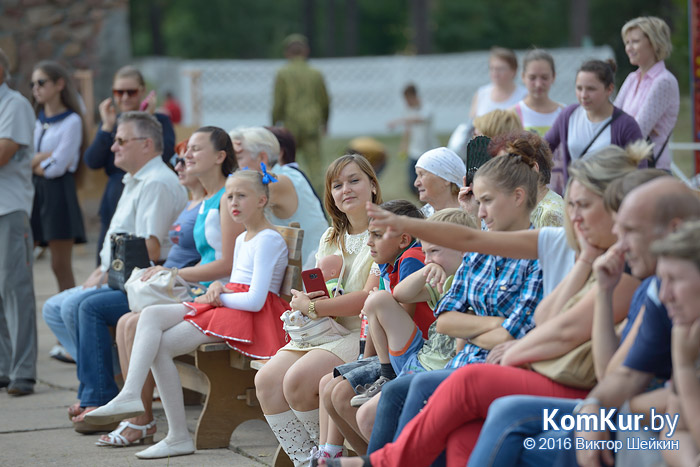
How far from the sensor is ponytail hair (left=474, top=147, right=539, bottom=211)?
3428mm

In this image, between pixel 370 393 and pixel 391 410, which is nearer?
pixel 391 410

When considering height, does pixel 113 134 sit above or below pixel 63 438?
above

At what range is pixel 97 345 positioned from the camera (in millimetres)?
5145

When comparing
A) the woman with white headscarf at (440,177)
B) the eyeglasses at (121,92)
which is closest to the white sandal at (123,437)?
the woman with white headscarf at (440,177)

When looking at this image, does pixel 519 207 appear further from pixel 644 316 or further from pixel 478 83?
pixel 478 83

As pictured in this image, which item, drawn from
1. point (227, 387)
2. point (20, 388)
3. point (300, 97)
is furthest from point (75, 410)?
point (300, 97)

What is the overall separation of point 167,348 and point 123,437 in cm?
56

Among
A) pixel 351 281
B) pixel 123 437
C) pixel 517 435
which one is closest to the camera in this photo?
pixel 517 435

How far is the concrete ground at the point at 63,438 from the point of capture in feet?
14.8

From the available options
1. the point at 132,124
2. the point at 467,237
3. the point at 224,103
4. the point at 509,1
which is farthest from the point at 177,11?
the point at 467,237

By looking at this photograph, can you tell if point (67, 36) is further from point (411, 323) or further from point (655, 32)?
point (411, 323)

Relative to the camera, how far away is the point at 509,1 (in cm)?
4044

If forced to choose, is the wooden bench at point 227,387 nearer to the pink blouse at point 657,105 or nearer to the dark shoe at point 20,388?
the dark shoe at point 20,388

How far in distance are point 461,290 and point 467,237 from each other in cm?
33
